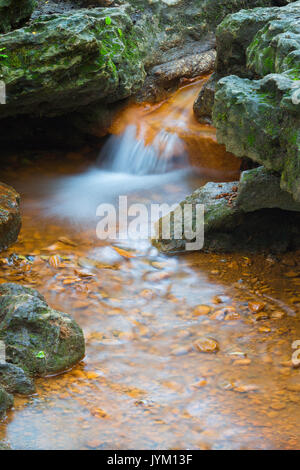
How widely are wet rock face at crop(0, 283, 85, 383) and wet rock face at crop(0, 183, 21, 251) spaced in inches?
69.0

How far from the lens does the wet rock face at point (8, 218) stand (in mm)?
4574

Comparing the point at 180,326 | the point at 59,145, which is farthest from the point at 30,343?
the point at 59,145

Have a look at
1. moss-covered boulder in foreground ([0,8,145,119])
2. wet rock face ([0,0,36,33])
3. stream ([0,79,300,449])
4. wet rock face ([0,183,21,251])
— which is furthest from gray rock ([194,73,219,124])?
wet rock face ([0,183,21,251])

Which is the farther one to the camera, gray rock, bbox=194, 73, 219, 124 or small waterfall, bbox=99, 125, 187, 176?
small waterfall, bbox=99, 125, 187, 176

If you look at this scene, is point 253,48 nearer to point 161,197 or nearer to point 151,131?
point 161,197

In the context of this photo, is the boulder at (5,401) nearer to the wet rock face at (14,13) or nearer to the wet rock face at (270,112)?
the wet rock face at (270,112)

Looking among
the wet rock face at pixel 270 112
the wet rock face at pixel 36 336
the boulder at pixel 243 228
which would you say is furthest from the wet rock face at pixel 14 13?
the wet rock face at pixel 36 336

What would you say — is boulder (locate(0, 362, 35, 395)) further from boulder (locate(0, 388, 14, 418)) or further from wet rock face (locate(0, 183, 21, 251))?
wet rock face (locate(0, 183, 21, 251))

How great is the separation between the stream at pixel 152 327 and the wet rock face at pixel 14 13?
199 centimetres

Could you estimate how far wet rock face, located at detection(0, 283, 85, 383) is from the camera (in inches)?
106

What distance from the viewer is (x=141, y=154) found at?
24.0 ft

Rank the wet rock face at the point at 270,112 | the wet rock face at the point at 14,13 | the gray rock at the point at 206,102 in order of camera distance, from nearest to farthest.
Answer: the wet rock face at the point at 270,112
the wet rock face at the point at 14,13
the gray rock at the point at 206,102

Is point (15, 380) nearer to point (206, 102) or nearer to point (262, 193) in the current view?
point (262, 193)

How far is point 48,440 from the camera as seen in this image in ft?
6.72
